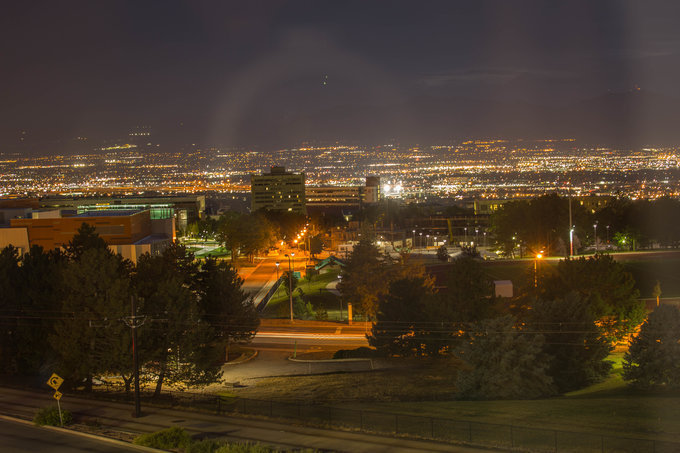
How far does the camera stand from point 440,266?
1752 inches

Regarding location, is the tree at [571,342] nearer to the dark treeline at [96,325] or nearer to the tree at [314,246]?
the dark treeline at [96,325]

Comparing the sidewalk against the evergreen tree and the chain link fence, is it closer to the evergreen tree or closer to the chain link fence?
the chain link fence

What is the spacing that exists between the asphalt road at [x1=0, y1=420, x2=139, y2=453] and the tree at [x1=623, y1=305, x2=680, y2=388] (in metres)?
12.4

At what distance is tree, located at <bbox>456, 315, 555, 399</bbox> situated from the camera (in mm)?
17578

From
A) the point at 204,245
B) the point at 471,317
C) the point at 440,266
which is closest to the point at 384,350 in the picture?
the point at 471,317

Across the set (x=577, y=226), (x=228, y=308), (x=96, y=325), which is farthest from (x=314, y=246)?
(x=96, y=325)

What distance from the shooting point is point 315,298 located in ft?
135

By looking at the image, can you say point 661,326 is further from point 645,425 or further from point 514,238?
point 514,238

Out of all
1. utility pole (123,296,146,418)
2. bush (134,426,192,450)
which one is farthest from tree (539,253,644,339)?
bush (134,426,192,450)

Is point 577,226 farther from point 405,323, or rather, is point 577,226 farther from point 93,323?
point 93,323

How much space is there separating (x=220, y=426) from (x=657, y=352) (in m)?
11.0

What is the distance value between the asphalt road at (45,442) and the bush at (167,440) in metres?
0.27

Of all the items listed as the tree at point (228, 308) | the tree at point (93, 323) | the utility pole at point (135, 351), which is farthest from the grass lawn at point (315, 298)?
the utility pole at point (135, 351)

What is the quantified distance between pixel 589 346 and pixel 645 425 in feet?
24.3
